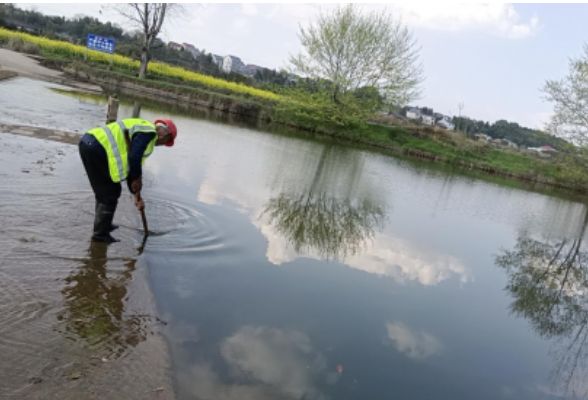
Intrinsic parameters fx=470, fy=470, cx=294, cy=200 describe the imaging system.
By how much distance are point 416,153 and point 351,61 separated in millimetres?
8486

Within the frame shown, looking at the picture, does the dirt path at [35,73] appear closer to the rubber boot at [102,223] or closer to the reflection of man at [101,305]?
the rubber boot at [102,223]

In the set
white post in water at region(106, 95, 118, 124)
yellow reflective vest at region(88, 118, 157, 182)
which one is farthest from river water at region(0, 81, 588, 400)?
white post in water at region(106, 95, 118, 124)

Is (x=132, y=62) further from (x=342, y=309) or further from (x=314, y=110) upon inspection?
(x=342, y=309)

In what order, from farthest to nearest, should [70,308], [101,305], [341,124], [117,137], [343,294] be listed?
[341,124] < [343,294] < [117,137] < [101,305] < [70,308]

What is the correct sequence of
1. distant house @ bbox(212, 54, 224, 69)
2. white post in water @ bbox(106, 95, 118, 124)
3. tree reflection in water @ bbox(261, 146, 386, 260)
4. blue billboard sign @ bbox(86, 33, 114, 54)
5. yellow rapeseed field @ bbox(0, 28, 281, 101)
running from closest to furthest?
tree reflection in water @ bbox(261, 146, 386, 260) → white post in water @ bbox(106, 95, 118, 124) → blue billboard sign @ bbox(86, 33, 114, 54) → yellow rapeseed field @ bbox(0, 28, 281, 101) → distant house @ bbox(212, 54, 224, 69)

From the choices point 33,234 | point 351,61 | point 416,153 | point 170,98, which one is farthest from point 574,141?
point 33,234

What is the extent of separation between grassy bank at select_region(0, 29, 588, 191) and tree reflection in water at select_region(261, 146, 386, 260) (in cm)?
2222

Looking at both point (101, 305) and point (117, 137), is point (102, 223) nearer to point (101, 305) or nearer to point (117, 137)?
point (117, 137)

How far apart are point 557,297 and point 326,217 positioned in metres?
4.30

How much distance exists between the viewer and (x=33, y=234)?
528 cm

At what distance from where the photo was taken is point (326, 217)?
958 centimetres

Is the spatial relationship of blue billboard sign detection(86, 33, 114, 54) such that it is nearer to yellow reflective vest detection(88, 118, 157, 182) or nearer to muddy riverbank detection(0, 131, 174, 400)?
muddy riverbank detection(0, 131, 174, 400)

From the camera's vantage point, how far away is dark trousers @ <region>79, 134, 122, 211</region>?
203 inches

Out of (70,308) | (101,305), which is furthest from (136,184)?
(70,308)
